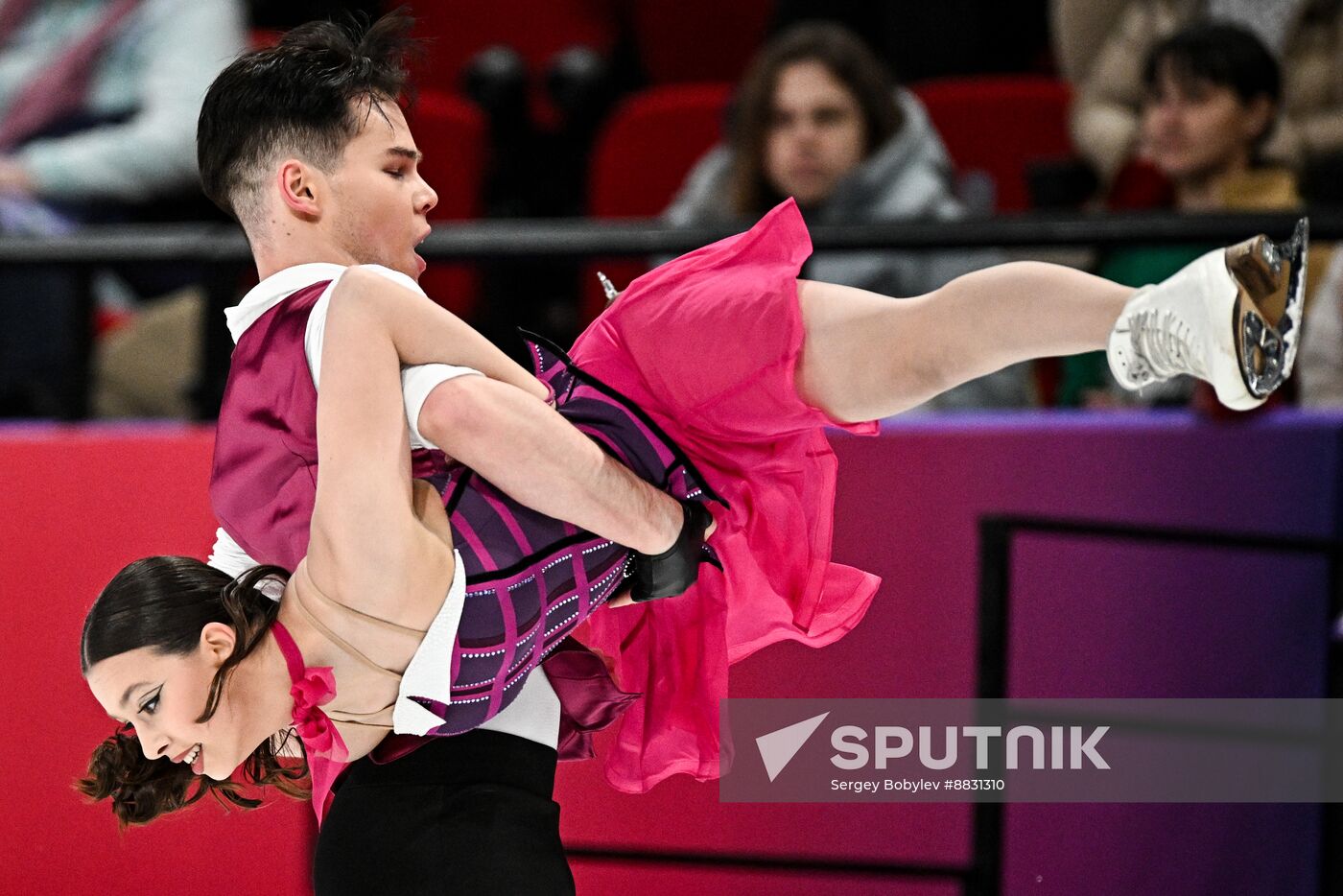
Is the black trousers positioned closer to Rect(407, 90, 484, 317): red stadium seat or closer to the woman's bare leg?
the woman's bare leg

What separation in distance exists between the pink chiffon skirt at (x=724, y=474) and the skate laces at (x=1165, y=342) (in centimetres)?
35

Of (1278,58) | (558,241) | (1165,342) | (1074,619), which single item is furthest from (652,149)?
(1165,342)

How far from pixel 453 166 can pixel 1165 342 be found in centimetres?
209

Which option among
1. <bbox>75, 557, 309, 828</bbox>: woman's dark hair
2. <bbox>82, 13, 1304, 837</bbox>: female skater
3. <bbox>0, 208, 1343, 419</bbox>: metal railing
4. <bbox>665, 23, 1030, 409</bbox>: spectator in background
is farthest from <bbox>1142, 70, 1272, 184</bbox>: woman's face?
<bbox>75, 557, 309, 828</bbox>: woman's dark hair

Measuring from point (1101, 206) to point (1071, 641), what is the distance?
995 mm

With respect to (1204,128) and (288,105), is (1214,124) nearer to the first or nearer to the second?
(1204,128)

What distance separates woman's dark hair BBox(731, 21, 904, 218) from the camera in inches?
116

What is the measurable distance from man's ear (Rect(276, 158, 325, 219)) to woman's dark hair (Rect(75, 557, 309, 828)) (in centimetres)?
37

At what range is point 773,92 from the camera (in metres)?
2.99

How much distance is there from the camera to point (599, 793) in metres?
2.31

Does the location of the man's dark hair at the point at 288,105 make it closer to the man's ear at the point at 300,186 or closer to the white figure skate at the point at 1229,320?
the man's ear at the point at 300,186

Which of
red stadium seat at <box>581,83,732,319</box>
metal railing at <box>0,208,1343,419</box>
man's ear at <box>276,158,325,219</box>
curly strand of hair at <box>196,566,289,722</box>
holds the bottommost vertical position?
curly strand of hair at <box>196,566,289,722</box>

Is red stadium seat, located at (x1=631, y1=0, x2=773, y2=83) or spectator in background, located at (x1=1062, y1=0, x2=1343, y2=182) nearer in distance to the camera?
spectator in background, located at (x1=1062, y1=0, x2=1343, y2=182)

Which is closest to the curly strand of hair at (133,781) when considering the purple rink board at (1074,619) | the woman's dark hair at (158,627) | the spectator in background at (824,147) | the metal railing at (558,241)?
the woman's dark hair at (158,627)
